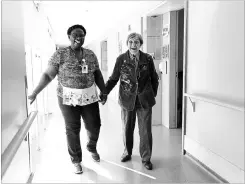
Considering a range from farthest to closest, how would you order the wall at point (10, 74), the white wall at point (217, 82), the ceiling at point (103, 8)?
the ceiling at point (103, 8) → the white wall at point (217, 82) → the wall at point (10, 74)

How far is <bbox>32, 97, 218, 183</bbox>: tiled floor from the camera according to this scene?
2.45 metres

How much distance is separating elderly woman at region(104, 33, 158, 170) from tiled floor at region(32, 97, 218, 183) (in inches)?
7.9

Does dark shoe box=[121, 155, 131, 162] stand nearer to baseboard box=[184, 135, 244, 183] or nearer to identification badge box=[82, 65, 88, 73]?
baseboard box=[184, 135, 244, 183]

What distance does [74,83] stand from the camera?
8.29 feet

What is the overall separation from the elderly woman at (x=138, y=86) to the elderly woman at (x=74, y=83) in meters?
0.33

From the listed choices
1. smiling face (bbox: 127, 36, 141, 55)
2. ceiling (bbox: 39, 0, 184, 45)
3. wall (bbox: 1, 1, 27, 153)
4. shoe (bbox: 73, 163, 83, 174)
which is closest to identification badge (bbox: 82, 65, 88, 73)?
smiling face (bbox: 127, 36, 141, 55)

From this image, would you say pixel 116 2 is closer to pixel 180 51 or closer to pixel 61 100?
pixel 180 51

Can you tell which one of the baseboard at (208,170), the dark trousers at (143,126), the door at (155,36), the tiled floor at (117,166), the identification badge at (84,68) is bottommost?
the tiled floor at (117,166)

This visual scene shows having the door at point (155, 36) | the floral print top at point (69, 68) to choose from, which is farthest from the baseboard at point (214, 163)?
the door at point (155, 36)

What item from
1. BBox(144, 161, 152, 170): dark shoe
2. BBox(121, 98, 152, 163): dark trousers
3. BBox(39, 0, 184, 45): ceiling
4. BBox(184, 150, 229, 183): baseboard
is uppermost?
BBox(39, 0, 184, 45): ceiling

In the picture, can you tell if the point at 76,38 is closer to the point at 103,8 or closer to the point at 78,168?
the point at 78,168

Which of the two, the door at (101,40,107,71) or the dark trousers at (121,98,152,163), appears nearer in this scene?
the dark trousers at (121,98,152,163)

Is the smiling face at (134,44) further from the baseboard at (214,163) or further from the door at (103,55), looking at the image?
the door at (103,55)

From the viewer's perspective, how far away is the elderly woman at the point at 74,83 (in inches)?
99.0
